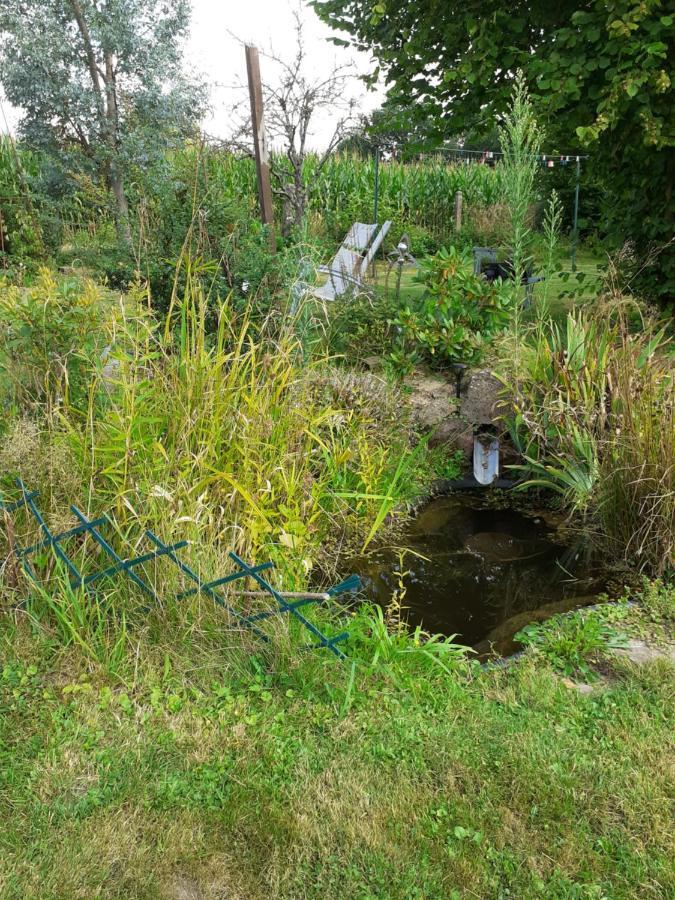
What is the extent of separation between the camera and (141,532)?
270cm

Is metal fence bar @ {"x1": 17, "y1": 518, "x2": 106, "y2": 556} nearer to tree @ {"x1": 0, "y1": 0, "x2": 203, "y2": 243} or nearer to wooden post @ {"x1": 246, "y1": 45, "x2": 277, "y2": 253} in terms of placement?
wooden post @ {"x1": 246, "y1": 45, "x2": 277, "y2": 253}

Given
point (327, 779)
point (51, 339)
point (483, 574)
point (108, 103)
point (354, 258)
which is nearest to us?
point (327, 779)

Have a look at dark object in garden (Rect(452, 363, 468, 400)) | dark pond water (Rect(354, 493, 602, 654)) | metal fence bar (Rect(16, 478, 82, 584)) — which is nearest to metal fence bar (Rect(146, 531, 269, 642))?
metal fence bar (Rect(16, 478, 82, 584))

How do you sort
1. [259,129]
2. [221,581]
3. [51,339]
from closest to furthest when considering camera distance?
[221,581], [51,339], [259,129]

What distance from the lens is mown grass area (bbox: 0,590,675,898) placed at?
184 centimetres

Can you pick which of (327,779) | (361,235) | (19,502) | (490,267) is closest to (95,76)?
(361,235)

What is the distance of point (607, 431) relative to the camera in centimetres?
369

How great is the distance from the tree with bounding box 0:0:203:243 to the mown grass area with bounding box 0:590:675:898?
403 inches

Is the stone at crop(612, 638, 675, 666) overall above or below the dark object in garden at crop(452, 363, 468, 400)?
below

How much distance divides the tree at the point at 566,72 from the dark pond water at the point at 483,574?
293 centimetres

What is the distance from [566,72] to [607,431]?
341 centimetres

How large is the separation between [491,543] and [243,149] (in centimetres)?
516

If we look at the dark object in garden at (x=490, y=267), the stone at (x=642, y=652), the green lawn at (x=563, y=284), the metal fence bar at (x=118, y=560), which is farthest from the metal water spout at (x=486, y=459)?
the dark object in garden at (x=490, y=267)

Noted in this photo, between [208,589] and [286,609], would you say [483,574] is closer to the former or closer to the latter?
→ [286,609]
